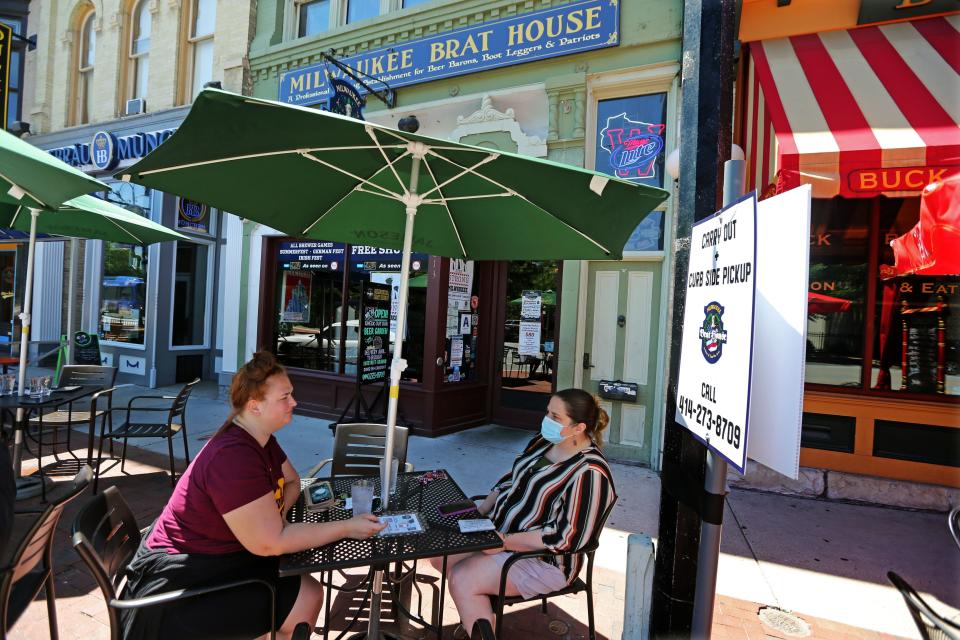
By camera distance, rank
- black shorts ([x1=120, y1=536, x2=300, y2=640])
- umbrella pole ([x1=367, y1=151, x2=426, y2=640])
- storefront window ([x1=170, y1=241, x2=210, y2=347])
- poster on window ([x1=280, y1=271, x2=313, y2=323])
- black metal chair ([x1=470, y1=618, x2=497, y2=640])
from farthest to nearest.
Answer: storefront window ([x1=170, y1=241, x2=210, y2=347]) → poster on window ([x1=280, y1=271, x2=313, y2=323]) → umbrella pole ([x1=367, y1=151, x2=426, y2=640]) → black metal chair ([x1=470, y1=618, x2=497, y2=640]) → black shorts ([x1=120, y1=536, x2=300, y2=640])

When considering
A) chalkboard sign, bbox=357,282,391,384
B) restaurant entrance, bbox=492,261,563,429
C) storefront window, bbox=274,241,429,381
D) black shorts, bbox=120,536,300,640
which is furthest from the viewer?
storefront window, bbox=274,241,429,381

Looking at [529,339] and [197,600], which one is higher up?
[529,339]

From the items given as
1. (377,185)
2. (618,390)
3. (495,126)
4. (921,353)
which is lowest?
(618,390)

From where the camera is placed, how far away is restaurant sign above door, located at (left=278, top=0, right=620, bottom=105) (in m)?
6.18

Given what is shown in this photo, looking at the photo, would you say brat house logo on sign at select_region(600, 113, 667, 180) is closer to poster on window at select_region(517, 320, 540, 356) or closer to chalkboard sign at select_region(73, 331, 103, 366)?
poster on window at select_region(517, 320, 540, 356)

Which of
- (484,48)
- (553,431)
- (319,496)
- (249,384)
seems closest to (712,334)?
(553,431)

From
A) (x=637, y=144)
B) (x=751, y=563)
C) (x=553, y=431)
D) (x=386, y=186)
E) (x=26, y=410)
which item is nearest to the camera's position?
(x=553, y=431)

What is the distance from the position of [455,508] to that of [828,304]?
509 cm

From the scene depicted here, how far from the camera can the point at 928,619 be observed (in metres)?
1.66

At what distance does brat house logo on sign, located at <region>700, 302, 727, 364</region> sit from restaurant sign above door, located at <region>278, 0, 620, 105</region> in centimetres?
562

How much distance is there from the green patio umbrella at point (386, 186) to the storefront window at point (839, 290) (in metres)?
3.82

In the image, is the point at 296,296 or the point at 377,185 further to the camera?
the point at 296,296

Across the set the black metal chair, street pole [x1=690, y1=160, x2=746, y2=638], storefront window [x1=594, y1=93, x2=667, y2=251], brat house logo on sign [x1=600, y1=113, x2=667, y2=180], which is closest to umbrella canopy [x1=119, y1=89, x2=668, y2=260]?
street pole [x1=690, y1=160, x2=746, y2=638]

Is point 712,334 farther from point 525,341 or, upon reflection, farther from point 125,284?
point 125,284
